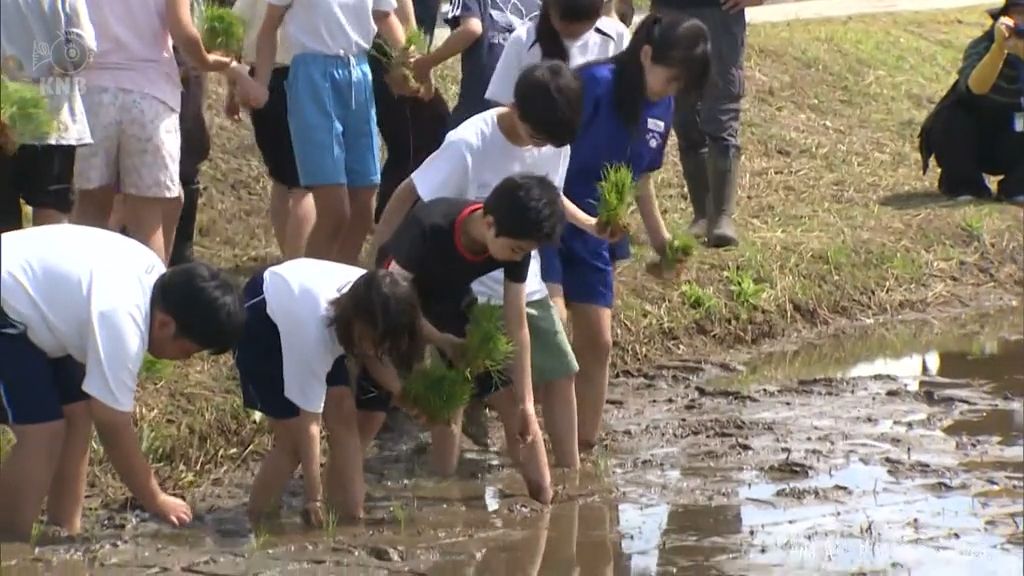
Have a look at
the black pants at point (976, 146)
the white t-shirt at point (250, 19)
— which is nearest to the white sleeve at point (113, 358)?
the white t-shirt at point (250, 19)

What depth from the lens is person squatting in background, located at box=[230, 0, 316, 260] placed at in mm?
6586

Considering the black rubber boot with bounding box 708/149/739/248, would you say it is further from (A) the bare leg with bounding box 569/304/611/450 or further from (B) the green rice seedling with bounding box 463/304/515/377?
(B) the green rice seedling with bounding box 463/304/515/377

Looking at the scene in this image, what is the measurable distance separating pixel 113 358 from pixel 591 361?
2116 millimetres

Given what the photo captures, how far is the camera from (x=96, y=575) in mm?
4820

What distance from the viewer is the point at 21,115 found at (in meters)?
4.36

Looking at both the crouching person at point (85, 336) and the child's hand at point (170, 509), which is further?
the child's hand at point (170, 509)

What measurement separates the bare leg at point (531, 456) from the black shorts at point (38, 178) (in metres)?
1.53

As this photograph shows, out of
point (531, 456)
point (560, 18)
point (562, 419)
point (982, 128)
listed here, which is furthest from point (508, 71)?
point (982, 128)

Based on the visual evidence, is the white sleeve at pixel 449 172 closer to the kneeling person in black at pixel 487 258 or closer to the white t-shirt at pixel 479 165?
the white t-shirt at pixel 479 165

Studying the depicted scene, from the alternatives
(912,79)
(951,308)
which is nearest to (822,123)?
(912,79)

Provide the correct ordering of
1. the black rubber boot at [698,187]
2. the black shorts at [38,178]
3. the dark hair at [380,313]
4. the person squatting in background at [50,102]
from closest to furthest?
the dark hair at [380,313] < the person squatting in background at [50,102] < the black shorts at [38,178] < the black rubber boot at [698,187]

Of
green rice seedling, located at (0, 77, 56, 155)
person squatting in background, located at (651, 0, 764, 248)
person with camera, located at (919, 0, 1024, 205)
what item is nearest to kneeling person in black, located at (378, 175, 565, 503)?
green rice seedling, located at (0, 77, 56, 155)

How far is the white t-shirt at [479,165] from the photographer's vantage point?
219 inches

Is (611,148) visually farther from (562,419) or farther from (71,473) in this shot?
(71,473)
